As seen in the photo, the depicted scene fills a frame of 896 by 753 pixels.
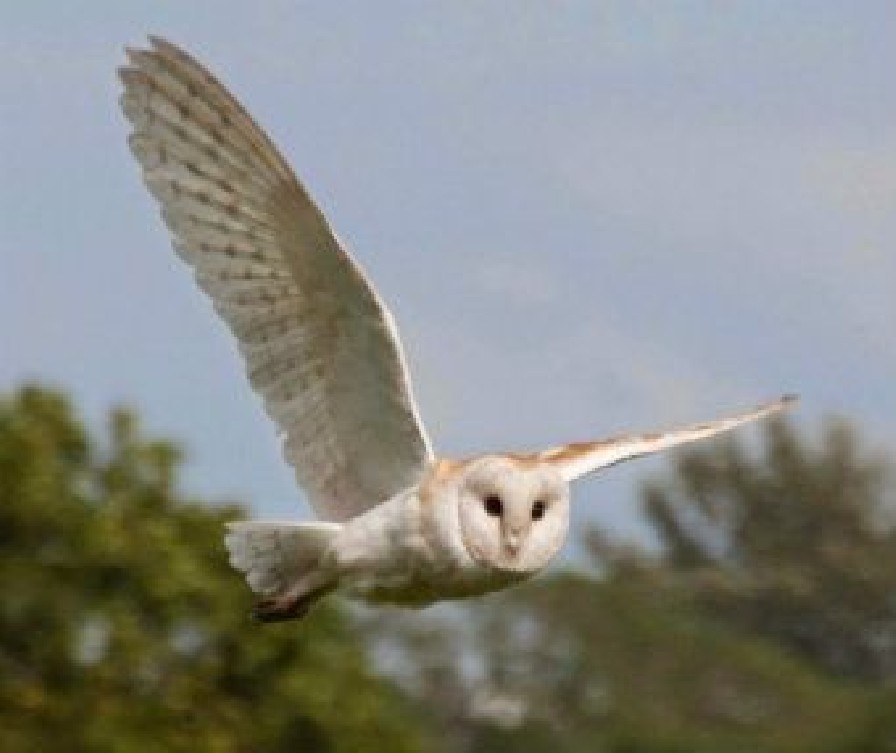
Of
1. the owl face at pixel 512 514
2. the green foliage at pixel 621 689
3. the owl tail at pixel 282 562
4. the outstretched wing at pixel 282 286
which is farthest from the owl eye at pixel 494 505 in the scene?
the green foliage at pixel 621 689

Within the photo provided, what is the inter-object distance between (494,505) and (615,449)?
1.72 ft

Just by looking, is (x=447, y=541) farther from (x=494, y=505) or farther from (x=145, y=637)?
(x=145, y=637)

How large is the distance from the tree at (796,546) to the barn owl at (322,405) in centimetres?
3645

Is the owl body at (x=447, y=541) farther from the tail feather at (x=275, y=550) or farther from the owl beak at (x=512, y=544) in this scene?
the tail feather at (x=275, y=550)

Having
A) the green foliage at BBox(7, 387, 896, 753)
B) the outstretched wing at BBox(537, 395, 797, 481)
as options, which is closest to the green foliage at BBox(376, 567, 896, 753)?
the green foliage at BBox(7, 387, 896, 753)

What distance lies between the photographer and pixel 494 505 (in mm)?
10453

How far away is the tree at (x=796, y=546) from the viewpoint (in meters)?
50.8

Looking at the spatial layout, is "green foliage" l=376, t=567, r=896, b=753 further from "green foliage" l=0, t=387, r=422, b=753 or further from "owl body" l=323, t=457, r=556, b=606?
"owl body" l=323, t=457, r=556, b=606

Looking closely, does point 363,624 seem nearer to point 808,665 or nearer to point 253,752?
point 253,752

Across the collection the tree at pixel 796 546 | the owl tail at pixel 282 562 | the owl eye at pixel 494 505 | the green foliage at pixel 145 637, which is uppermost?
the owl eye at pixel 494 505

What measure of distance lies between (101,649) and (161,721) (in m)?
1.27

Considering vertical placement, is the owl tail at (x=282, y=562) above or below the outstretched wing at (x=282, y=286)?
below

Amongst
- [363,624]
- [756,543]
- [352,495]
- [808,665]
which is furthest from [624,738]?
[352,495]

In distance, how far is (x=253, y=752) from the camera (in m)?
24.5
